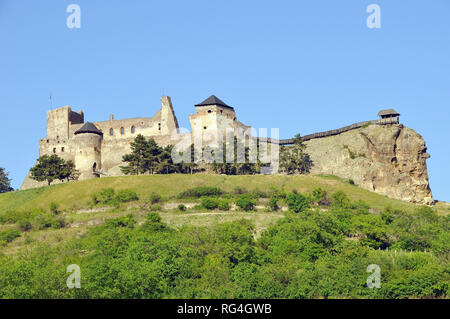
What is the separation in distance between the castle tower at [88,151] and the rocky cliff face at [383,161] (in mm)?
23006

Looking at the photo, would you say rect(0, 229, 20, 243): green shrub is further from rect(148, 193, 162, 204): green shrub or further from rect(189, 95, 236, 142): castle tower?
rect(189, 95, 236, 142): castle tower

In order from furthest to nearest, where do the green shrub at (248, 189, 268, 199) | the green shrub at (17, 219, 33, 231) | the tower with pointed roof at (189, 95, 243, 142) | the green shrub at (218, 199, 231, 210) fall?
the tower with pointed roof at (189, 95, 243, 142) → the green shrub at (248, 189, 268, 199) → the green shrub at (218, 199, 231, 210) → the green shrub at (17, 219, 33, 231)

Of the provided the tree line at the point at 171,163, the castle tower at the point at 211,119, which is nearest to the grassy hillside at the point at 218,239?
the tree line at the point at 171,163

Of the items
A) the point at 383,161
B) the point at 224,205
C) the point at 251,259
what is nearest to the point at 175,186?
the point at 224,205

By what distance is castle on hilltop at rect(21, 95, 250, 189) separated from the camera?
95.2 meters

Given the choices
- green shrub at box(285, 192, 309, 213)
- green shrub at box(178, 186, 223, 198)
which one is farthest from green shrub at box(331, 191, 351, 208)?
green shrub at box(178, 186, 223, 198)

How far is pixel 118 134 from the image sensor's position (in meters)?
98.4

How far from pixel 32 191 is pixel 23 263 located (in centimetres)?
Answer: 2863

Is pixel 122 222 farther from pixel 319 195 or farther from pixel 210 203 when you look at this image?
pixel 319 195

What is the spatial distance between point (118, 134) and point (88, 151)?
4.31 m

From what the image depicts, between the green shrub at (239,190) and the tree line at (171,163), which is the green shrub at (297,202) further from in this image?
the tree line at (171,163)

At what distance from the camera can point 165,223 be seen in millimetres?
72688

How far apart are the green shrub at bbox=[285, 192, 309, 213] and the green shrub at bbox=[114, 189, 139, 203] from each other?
45.1 feet
